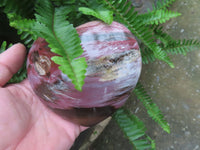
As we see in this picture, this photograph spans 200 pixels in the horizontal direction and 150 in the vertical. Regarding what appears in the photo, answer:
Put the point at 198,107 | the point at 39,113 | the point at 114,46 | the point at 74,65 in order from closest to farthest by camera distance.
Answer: the point at 74,65, the point at 114,46, the point at 39,113, the point at 198,107

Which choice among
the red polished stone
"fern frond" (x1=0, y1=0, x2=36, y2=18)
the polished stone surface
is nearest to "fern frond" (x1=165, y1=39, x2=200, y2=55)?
the red polished stone

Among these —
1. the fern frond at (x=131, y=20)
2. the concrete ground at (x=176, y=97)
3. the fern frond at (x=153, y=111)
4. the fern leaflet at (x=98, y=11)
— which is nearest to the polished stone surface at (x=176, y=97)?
the concrete ground at (x=176, y=97)

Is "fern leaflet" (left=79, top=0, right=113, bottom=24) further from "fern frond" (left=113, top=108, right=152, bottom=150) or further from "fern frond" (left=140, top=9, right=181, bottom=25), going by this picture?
"fern frond" (left=113, top=108, right=152, bottom=150)

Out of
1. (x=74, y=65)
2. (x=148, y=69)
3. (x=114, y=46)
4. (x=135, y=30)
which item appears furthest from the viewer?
(x=148, y=69)

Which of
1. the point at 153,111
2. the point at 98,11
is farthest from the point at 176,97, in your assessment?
the point at 98,11

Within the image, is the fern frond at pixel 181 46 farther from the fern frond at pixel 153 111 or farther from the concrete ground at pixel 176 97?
the concrete ground at pixel 176 97

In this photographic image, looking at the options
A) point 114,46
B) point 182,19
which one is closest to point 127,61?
point 114,46

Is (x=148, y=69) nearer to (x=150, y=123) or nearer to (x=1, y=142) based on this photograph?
(x=150, y=123)
